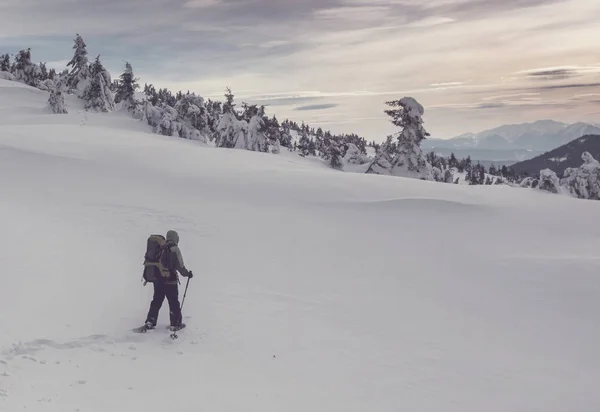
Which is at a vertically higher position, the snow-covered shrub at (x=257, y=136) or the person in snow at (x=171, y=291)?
the snow-covered shrub at (x=257, y=136)

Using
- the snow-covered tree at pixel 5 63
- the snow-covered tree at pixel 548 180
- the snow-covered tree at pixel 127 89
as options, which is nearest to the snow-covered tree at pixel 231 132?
the snow-covered tree at pixel 127 89

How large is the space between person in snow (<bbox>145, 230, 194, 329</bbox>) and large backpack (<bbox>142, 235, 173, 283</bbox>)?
0.22 feet

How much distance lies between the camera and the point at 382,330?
33.8ft

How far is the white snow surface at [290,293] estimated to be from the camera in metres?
7.56

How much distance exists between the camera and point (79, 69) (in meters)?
59.4

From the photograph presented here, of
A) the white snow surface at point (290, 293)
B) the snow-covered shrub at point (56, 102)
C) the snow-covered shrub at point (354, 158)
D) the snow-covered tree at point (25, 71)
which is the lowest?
the white snow surface at point (290, 293)

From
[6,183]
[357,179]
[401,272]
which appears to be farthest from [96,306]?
[357,179]

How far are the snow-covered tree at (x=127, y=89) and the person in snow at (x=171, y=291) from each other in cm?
5279

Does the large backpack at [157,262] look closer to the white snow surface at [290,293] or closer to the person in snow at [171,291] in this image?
the person in snow at [171,291]

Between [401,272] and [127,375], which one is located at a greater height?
[401,272]

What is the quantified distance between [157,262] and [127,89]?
54.8m

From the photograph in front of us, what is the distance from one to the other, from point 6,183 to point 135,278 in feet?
28.1

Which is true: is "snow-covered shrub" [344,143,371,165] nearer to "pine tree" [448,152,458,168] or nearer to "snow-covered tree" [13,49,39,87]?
"snow-covered tree" [13,49,39,87]

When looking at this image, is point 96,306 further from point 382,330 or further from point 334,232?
point 334,232
